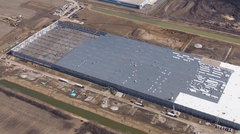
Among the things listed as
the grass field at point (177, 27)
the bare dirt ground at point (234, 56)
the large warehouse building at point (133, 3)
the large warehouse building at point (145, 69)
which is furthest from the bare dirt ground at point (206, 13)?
the large warehouse building at point (145, 69)

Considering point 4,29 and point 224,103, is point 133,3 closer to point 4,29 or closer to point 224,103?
point 4,29

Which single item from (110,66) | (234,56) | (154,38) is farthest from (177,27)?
(110,66)

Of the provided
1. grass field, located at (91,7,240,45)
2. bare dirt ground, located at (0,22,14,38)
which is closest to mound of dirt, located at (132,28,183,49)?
grass field, located at (91,7,240,45)

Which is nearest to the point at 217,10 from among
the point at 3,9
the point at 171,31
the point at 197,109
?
the point at 171,31

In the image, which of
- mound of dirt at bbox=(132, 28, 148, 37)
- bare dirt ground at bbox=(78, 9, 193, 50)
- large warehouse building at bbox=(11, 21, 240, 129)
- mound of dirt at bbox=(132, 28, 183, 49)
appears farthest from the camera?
mound of dirt at bbox=(132, 28, 148, 37)

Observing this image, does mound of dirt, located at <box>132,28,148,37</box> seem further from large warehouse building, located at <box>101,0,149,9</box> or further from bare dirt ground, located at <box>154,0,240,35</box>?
large warehouse building, located at <box>101,0,149,9</box>

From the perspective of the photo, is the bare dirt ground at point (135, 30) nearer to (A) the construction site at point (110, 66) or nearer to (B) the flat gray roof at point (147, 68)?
(A) the construction site at point (110, 66)

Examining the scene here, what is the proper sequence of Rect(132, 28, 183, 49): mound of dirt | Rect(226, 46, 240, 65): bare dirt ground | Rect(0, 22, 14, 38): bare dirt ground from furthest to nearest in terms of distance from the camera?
Rect(0, 22, 14, 38): bare dirt ground < Rect(132, 28, 183, 49): mound of dirt < Rect(226, 46, 240, 65): bare dirt ground
